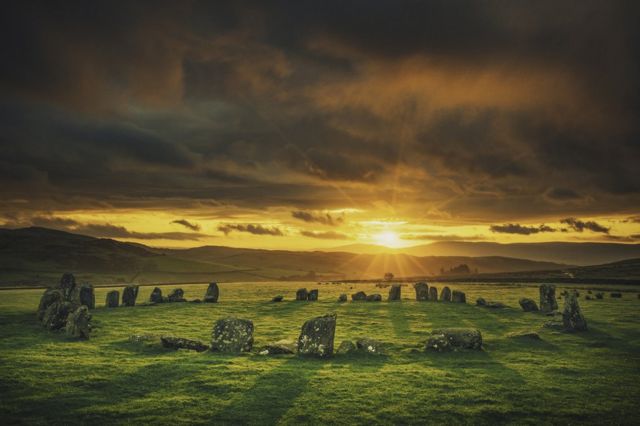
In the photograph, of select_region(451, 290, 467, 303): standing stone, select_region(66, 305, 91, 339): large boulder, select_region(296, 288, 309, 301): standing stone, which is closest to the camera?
select_region(66, 305, 91, 339): large boulder

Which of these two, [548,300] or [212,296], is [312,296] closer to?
[212,296]

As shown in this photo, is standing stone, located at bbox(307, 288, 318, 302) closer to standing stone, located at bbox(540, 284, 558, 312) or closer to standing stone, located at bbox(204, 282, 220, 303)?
standing stone, located at bbox(204, 282, 220, 303)

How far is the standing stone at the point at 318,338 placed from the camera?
69.9 ft

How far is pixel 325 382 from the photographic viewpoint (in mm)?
16719

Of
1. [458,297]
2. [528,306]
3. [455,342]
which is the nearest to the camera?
[455,342]

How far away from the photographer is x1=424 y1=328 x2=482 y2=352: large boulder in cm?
2269

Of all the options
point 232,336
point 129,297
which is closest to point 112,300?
point 129,297

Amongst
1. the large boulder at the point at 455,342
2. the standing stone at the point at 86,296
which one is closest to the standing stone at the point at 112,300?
the standing stone at the point at 86,296

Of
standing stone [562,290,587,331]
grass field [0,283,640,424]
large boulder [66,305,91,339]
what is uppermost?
standing stone [562,290,587,331]

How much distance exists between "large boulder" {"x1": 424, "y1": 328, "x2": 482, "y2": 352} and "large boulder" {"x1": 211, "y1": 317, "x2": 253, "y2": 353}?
31.6ft

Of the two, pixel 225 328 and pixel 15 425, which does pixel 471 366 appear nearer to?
pixel 225 328

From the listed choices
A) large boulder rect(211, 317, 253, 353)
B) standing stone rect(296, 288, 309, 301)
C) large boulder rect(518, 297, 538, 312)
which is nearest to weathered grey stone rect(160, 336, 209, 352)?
large boulder rect(211, 317, 253, 353)

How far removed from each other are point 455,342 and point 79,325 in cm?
2187

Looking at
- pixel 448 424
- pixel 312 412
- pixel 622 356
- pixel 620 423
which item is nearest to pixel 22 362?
pixel 312 412
